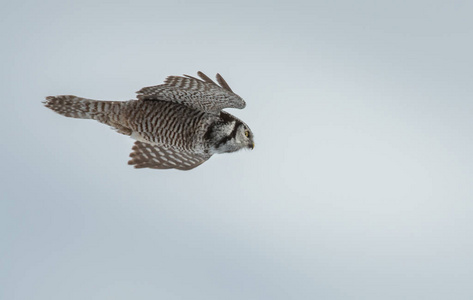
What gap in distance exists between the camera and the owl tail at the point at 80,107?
18.7 ft

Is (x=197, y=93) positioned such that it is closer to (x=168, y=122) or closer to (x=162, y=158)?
(x=168, y=122)

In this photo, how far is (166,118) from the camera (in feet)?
18.8

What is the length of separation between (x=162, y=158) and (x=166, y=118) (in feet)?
1.76

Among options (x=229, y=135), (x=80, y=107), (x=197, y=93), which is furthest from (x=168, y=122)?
(x=80, y=107)

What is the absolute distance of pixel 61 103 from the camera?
5.74 meters

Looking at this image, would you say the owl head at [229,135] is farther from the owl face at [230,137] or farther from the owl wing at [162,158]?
the owl wing at [162,158]

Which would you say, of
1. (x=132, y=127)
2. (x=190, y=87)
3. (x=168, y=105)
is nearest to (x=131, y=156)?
(x=132, y=127)

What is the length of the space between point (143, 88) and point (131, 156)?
856 millimetres

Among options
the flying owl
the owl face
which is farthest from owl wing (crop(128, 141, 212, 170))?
the owl face

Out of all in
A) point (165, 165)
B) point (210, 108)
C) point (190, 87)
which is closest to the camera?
point (190, 87)

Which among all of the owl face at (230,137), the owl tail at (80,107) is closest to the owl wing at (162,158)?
the owl face at (230,137)

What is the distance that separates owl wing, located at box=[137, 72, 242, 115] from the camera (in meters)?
5.32

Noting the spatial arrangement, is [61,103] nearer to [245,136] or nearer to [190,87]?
[190,87]

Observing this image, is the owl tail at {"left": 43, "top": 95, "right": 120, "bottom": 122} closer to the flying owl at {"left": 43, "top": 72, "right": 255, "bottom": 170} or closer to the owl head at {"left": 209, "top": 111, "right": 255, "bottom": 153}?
the flying owl at {"left": 43, "top": 72, "right": 255, "bottom": 170}
